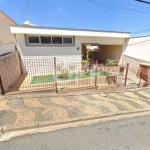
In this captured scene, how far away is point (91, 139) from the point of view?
2863 mm

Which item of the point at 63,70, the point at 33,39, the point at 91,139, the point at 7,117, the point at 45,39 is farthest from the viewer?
the point at 45,39

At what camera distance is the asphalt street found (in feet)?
8.57

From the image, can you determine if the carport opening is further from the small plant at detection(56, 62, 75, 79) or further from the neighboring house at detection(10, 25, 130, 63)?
the small plant at detection(56, 62, 75, 79)

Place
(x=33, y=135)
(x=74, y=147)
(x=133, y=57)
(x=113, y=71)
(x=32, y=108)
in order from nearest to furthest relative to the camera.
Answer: (x=74, y=147) < (x=33, y=135) < (x=32, y=108) < (x=113, y=71) < (x=133, y=57)

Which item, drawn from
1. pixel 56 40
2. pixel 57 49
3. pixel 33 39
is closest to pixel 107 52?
pixel 57 49

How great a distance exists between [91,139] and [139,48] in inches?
395

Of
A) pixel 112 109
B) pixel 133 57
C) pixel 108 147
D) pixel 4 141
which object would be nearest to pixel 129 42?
pixel 133 57

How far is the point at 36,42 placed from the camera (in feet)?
30.3

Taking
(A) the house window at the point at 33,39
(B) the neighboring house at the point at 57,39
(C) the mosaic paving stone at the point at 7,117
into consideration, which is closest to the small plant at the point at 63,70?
(B) the neighboring house at the point at 57,39

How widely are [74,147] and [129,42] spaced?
452 inches

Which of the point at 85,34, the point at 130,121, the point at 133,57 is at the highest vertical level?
the point at 85,34

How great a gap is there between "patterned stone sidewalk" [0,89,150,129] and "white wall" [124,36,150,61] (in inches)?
221

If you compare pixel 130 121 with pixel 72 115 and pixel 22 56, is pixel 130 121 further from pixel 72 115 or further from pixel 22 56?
pixel 22 56

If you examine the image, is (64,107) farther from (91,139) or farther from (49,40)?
(49,40)
